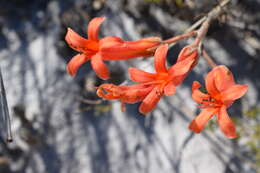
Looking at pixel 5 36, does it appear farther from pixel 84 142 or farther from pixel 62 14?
pixel 84 142

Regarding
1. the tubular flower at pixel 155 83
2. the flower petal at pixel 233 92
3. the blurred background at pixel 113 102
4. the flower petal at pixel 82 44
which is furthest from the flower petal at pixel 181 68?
the blurred background at pixel 113 102

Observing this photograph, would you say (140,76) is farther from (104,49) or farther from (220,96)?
(220,96)

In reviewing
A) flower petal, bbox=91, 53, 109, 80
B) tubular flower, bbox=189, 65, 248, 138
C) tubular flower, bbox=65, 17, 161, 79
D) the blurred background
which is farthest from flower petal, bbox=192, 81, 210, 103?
the blurred background

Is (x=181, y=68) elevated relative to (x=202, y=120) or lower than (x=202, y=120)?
elevated

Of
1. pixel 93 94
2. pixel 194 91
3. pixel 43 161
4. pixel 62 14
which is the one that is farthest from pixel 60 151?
pixel 194 91

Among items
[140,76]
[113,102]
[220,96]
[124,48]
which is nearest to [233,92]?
[220,96]

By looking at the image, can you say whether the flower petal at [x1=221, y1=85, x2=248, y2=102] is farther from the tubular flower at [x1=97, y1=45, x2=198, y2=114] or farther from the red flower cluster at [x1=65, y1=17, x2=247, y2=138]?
the tubular flower at [x1=97, y1=45, x2=198, y2=114]

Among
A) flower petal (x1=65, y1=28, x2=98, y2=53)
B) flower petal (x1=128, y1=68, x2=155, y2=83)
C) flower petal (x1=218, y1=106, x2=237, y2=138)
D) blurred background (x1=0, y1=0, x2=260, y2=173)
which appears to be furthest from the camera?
blurred background (x1=0, y1=0, x2=260, y2=173)
